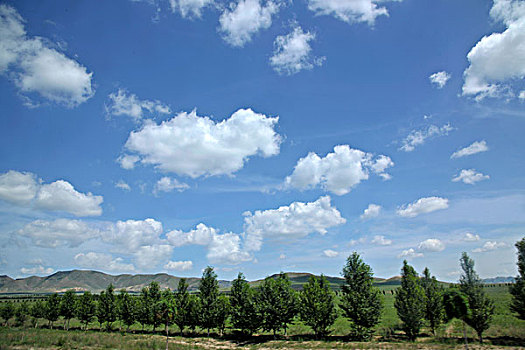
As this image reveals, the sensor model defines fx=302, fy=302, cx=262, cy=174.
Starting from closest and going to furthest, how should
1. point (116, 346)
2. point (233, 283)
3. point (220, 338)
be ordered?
point (116, 346) → point (220, 338) → point (233, 283)

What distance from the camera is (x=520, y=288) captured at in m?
43.8

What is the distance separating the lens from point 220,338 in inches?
2227

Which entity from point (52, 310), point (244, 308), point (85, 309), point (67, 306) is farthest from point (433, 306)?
point (52, 310)

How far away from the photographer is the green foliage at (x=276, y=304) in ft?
173

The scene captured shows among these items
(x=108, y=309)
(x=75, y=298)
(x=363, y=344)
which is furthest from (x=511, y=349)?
(x=75, y=298)

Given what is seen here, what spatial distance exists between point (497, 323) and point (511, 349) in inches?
1015

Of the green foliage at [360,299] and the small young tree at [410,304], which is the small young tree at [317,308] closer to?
the green foliage at [360,299]

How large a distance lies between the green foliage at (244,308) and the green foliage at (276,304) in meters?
1.47

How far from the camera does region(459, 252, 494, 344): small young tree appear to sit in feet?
142

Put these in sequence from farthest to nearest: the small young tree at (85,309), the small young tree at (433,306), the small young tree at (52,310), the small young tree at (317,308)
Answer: the small young tree at (52,310) → the small young tree at (85,309) → the small young tree at (433,306) → the small young tree at (317,308)

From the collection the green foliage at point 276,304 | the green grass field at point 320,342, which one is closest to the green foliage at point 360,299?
the green grass field at point 320,342

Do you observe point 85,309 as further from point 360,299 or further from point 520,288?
point 520,288

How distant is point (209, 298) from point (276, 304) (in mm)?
15109

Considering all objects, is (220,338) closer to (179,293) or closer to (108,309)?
(179,293)
